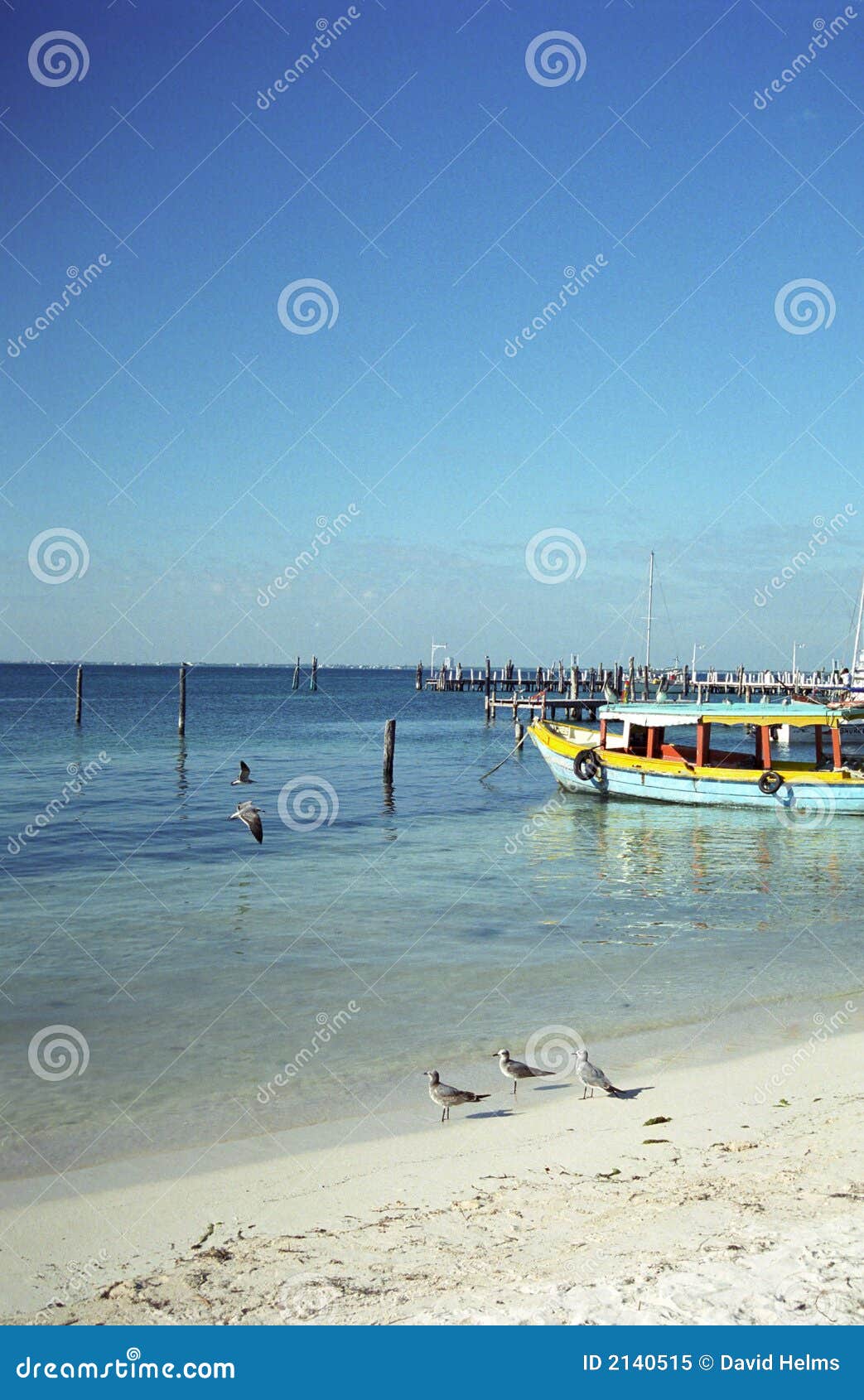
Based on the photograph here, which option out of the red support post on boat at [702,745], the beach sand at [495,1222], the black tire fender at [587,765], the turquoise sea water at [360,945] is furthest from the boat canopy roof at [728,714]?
the beach sand at [495,1222]

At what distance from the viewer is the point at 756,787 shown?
99.3 ft

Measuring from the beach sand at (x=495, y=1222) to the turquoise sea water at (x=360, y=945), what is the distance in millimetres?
1044

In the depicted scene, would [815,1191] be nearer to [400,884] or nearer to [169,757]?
[400,884]

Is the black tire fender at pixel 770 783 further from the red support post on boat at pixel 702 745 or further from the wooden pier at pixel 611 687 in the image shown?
the wooden pier at pixel 611 687

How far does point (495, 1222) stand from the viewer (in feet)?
20.2

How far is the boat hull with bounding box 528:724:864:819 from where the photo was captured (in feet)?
→ 97.7

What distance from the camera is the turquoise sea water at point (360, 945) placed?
954 cm

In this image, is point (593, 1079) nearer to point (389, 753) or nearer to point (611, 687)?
point (389, 753)

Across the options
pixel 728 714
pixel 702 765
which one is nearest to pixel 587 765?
pixel 702 765

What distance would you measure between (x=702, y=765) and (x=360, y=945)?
19900 millimetres

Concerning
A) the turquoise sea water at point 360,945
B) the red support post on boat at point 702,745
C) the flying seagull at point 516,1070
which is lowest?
the turquoise sea water at point 360,945

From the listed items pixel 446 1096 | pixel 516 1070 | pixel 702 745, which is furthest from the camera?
pixel 702 745

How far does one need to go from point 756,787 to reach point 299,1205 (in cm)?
2572
